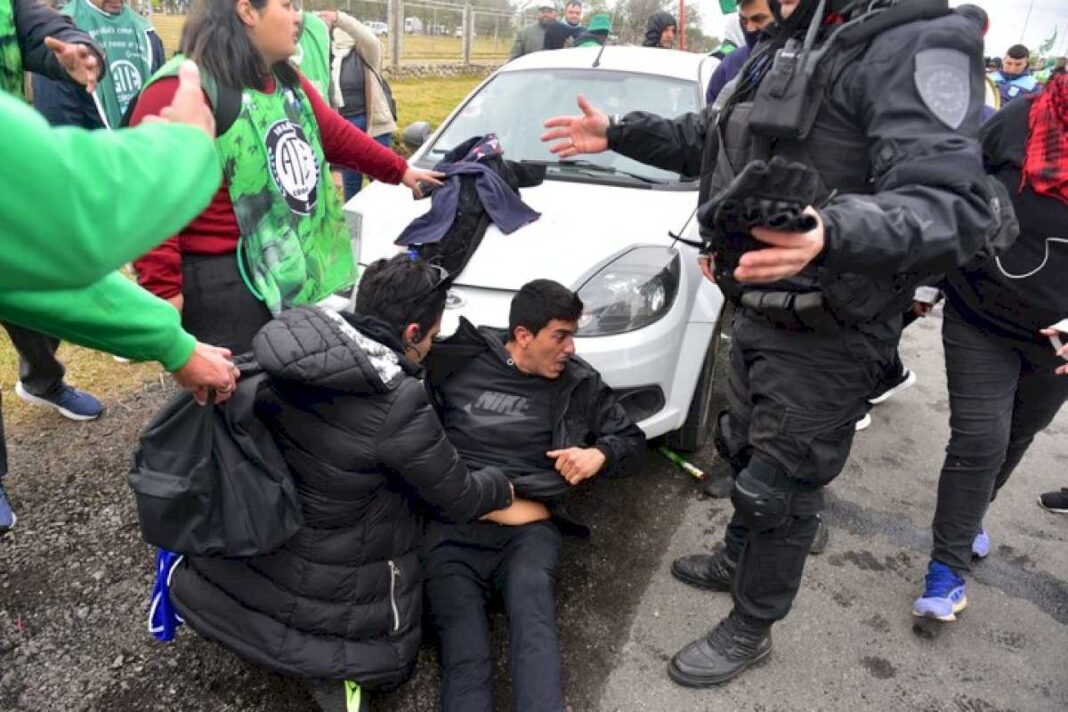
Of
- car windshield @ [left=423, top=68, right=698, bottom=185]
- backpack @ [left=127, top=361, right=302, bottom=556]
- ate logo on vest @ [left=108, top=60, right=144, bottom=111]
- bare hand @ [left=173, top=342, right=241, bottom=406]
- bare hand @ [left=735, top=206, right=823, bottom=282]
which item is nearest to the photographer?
bare hand @ [left=735, top=206, right=823, bottom=282]

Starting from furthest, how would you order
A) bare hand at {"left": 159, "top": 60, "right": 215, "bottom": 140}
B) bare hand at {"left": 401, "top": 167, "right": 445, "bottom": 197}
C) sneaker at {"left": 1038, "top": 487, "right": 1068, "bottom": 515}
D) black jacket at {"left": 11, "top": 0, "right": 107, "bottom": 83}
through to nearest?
sneaker at {"left": 1038, "top": 487, "right": 1068, "bottom": 515} < bare hand at {"left": 401, "top": 167, "right": 445, "bottom": 197} < black jacket at {"left": 11, "top": 0, "right": 107, "bottom": 83} < bare hand at {"left": 159, "top": 60, "right": 215, "bottom": 140}

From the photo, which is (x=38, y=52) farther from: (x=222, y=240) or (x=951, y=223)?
(x=951, y=223)

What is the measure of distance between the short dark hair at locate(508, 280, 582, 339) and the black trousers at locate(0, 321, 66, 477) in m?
2.07

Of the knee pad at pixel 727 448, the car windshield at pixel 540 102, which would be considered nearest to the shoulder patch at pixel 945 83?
the knee pad at pixel 727 448

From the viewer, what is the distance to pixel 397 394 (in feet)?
5.78

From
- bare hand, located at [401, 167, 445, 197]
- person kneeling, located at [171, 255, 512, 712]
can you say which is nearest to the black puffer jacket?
person kneeling, located at [171, 255, 512, 712]

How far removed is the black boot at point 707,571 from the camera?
8.32 feet

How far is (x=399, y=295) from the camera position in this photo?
200cm

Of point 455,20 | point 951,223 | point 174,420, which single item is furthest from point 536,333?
point 455,20

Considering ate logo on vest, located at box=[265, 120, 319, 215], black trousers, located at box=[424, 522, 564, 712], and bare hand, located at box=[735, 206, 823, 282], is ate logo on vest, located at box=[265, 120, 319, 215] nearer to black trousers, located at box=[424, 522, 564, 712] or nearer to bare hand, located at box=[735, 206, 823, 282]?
black trousers, located at box=[424, 522, 564, 712]

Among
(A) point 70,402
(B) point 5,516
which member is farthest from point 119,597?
(A) point 70,402

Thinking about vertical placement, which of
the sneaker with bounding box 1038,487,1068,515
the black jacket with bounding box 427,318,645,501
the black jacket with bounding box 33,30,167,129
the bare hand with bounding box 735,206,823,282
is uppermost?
the bare hand with bounding box 735,206,823,282

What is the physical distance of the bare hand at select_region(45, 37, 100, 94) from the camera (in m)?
2.30

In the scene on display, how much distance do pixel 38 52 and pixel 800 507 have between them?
290 centimetres
